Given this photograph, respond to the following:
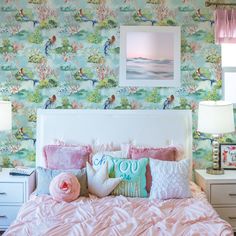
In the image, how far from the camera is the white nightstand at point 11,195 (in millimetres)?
3693

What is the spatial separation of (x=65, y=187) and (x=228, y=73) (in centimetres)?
197

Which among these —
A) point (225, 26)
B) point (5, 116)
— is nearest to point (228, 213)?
point (225, 26)

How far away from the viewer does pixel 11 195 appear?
371 centimetres

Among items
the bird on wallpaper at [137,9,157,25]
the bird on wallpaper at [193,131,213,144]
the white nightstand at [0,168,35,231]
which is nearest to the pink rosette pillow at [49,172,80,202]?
the white nightstand at [0,168,35,231]

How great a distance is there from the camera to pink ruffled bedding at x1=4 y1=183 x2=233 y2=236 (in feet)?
8.59

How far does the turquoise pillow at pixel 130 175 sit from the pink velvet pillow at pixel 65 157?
0.31 m

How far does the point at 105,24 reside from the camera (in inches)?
161

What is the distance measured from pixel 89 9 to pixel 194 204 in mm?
2109

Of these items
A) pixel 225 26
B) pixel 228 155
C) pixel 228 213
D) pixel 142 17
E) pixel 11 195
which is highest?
pixel 142 17

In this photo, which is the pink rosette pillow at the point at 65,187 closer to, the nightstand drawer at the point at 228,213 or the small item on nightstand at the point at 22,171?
the small item on nightstand at the point at 22,171

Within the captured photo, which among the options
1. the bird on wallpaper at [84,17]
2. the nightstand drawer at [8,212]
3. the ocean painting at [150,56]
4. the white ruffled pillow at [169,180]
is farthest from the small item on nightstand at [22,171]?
the bird on wallpaper at [84,17]

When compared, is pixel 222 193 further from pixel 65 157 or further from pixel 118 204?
pixel 65 157

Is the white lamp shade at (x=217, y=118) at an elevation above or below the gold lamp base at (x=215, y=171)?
above

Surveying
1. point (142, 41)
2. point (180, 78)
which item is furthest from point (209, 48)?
point (142, 41)
